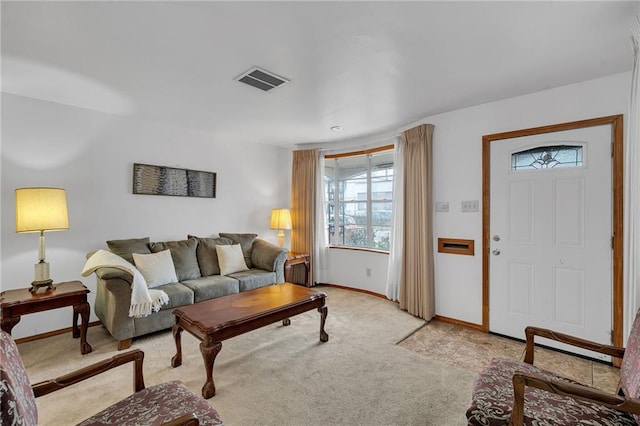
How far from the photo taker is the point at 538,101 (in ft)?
9.26

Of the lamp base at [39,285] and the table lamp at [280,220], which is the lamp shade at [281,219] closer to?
the table lamp at [280,220]

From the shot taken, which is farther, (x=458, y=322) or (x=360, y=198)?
(x=360, y=198)

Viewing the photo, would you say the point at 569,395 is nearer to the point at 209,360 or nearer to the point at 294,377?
the point at 294,377

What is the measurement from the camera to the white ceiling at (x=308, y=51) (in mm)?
1686

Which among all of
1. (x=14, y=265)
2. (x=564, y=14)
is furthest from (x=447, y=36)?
(x=14, y=265)

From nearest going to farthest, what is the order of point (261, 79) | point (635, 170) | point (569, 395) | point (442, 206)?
point (569, 395) < point (635, 170) < point (261, 79) < point (442, 206)

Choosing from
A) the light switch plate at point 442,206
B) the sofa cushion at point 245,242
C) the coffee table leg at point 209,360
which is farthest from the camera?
the sofa cushion at point 245,242

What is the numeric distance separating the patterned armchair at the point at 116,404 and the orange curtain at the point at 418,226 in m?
2.83

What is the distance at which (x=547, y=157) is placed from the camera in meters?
2.82

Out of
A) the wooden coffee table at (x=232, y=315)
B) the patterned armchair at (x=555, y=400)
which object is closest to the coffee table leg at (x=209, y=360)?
the wooden coffee table at (x=232, y=315)

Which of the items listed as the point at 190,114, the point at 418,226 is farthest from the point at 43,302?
the point at 418,226

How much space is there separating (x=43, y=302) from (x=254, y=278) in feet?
6.55

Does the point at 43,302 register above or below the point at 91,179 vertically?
below

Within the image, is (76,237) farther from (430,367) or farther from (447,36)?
(447,36)
